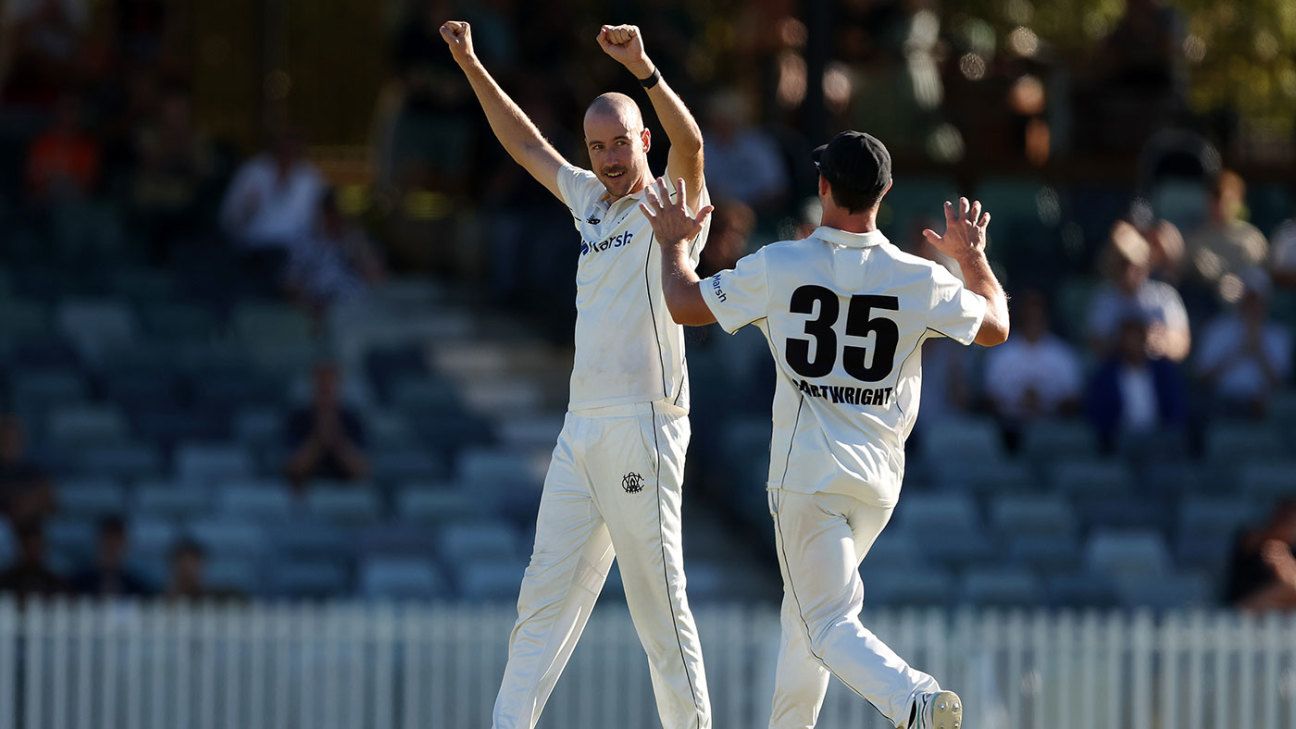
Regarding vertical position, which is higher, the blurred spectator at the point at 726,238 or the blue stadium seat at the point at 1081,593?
the blurred spectator at the point at 726,238

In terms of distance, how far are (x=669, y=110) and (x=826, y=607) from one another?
157 centimetres

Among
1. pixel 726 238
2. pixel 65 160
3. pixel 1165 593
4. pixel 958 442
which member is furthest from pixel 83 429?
pixel 1165 593

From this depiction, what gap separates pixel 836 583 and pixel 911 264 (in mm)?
988

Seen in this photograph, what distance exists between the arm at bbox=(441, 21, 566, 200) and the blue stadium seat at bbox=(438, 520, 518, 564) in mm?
5807

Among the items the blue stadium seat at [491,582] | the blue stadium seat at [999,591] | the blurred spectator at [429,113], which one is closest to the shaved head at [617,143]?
the blue stadium seat at [491,582]

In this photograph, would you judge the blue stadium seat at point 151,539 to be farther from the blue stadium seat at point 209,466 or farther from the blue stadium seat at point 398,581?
the blue stadium seat at point 398,581

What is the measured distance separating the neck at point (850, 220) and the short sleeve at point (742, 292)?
247 millimetres

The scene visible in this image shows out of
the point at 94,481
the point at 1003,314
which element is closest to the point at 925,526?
the point at 94,481

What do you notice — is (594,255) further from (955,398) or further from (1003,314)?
(955,398)

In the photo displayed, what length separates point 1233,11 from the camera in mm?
23953

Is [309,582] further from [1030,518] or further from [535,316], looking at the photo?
[535,316]

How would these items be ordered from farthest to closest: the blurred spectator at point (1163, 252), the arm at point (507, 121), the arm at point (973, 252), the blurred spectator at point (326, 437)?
the blurred spectator at point (1163, 252)
the blurred spectator at point (326, 437)
the arm at point (507, 121)
the arm at point (973, 252)

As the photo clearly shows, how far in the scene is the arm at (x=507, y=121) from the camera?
7734 mm

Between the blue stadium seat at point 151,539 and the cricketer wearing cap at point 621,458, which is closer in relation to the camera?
the cricketer wearing cap at point 621,458
